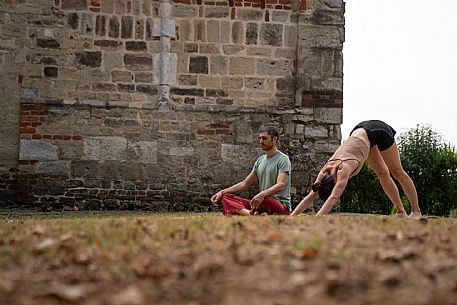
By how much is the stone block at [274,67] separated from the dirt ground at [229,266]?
6.61 metres

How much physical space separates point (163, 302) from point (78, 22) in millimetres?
8978

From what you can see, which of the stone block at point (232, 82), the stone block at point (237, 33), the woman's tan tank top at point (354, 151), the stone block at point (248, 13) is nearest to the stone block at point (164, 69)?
the stone block at point (232, 82)

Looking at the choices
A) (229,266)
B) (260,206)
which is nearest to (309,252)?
(229,266)

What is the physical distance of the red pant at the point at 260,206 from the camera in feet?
26.7

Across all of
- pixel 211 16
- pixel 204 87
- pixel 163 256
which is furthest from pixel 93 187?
pixel 163 256

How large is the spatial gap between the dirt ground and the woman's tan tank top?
2.53m

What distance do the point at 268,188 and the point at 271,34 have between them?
12.5ft

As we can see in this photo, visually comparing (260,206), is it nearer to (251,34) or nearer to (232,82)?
(232,82)

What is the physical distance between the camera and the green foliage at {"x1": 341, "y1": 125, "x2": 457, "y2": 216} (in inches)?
502

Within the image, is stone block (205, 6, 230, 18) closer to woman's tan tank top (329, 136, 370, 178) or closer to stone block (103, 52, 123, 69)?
stone block (103, 52, 123, 69)

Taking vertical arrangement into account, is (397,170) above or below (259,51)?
Answer: below

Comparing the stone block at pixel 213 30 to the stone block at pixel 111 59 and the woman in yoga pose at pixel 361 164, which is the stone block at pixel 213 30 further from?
the woman in yoga pose at pixel 361 164

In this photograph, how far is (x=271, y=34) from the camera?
1148 centimetres

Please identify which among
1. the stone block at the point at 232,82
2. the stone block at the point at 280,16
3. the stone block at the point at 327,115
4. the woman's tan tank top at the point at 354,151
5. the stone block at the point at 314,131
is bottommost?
the woman's tan tank top at the point at 354,151
